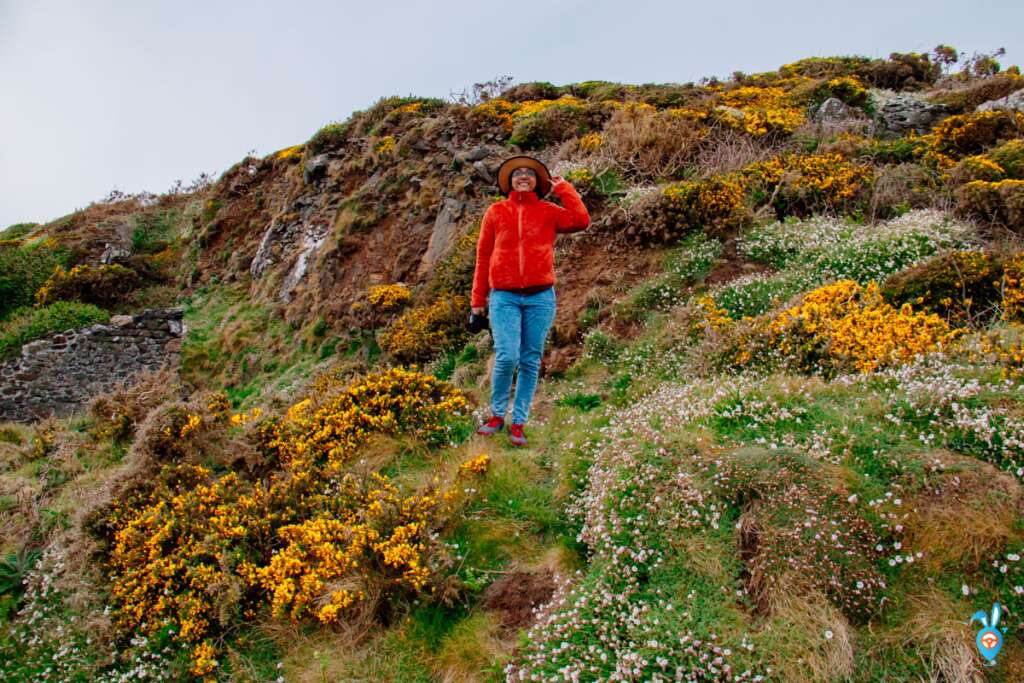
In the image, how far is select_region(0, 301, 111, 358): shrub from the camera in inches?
577

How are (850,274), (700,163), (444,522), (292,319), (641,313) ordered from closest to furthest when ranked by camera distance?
(444,522)
(850,274)
(641,313)
(700,163)
(292,319)

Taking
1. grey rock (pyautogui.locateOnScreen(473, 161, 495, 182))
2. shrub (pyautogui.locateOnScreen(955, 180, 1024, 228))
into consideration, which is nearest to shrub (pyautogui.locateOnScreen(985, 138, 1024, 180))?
shrub (pyautogui.locateOnScreen(955, 180, 1024, 228))

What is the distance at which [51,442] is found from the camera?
24.4ft

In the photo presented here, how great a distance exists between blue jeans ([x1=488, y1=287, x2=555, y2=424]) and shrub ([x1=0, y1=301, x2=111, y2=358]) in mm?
13919

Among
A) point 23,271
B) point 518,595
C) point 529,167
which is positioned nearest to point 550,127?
point 529,167

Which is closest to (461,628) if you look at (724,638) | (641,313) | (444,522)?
(444,522)

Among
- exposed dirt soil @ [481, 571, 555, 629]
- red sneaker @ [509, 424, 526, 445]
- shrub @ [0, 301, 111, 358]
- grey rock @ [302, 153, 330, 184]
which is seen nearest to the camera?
exposed dirt soil @ [481, 571, 555, 629]

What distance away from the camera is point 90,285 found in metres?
17.1

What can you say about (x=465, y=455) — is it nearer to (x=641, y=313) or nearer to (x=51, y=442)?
(x=641, y=313)

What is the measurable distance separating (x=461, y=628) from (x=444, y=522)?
2.83ft

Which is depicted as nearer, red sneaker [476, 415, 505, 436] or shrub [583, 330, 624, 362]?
red sneaker [476, 415, 505, 436]

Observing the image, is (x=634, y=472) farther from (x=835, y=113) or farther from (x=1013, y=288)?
(x=835, y=113)

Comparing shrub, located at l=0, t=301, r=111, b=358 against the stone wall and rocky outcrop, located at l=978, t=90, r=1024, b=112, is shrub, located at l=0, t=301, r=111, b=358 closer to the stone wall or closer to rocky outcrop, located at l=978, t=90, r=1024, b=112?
the stone wall

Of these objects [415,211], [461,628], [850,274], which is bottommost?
[461,628]
